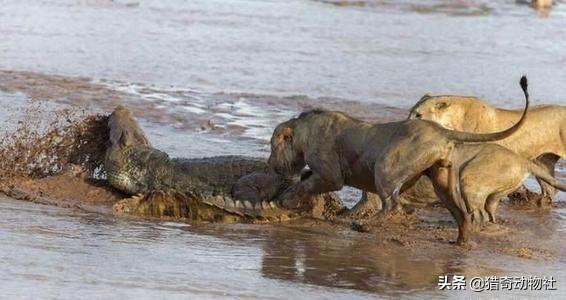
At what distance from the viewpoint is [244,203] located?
1105 centimetres

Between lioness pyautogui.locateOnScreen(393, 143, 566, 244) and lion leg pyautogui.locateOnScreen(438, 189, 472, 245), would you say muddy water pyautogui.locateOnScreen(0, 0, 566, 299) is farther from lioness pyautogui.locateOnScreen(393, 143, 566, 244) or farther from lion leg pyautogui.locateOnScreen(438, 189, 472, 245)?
lioness pyautogui.locateOnScreen(393, 143, 566, 244)

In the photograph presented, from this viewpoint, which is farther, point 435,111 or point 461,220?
point 435,111

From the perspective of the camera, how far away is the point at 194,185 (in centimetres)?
1164

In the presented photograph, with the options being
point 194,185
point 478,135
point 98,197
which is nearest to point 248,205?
point 194,185

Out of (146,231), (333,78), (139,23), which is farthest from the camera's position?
(139,23)

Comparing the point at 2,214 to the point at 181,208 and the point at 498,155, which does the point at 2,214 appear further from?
the point at 498,155

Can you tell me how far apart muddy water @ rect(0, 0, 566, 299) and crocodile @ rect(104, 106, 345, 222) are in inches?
14.2

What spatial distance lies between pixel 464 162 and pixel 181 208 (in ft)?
7.81

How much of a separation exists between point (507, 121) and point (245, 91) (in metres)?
7.34

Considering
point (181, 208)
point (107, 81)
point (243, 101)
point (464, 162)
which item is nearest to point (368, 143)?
point (464, 162)

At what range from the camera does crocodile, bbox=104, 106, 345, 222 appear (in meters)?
10.9

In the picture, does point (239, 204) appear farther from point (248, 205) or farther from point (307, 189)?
point (307, 189)

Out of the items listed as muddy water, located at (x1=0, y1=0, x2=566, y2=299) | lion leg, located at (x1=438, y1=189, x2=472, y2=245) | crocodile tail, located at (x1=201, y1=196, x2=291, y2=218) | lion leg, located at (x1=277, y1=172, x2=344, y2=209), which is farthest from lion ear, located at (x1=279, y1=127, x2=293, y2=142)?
lion leg, located at (x1=438, y1=189, x2=472, y2=245)

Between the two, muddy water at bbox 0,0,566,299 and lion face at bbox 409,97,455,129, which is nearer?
muddy water at bbox 0,0,566,299
